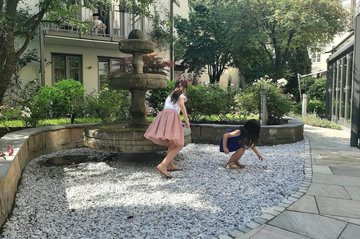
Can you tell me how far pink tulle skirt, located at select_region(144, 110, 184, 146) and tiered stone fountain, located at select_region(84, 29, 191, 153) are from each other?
1.68 feet

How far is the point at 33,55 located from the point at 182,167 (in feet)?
33.4

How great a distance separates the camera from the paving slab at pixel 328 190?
4.33 meters

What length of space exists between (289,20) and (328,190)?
53.5 feet

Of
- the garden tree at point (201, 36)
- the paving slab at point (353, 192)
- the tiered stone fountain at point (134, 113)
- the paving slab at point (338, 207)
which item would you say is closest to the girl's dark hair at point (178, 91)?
the tiered stone fountain at point (134, 113)

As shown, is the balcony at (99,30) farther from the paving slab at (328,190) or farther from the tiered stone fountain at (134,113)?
the paving slab at (328,190)

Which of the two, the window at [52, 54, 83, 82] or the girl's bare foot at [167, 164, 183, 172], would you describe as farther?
the window at [52, 54, 83, 82]

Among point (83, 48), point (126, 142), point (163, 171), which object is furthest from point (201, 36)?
point (163, 171)

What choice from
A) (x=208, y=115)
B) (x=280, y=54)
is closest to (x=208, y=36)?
(x=280, y=54)

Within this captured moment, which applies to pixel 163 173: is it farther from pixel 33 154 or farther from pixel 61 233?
pixel 33 154

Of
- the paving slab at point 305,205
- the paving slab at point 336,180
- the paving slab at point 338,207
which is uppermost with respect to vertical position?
the paving slab at point 336,180

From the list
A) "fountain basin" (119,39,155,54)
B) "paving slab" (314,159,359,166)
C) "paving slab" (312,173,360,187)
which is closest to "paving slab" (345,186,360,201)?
"paving slab" (312,173,360,187)

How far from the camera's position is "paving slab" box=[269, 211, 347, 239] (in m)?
3.16

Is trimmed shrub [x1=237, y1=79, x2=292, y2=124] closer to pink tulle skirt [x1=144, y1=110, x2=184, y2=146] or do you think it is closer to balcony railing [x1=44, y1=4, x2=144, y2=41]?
pink tulle skirt [x1=144, y1=110, x2=184, y2=146]

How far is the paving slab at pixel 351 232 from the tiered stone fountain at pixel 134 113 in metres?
3.21
